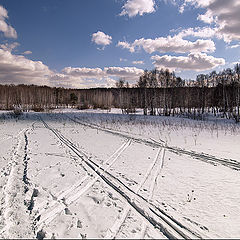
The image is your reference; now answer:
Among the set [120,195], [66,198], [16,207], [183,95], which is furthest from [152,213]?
[183,95]

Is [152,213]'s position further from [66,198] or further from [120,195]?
[66,198]

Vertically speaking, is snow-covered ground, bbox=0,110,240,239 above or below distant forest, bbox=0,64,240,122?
below

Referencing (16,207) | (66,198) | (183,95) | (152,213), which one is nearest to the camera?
(152,213)

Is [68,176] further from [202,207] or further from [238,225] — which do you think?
[238,225]

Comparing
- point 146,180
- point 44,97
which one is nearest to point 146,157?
point 146,180

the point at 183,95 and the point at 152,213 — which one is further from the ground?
the point at 183,95

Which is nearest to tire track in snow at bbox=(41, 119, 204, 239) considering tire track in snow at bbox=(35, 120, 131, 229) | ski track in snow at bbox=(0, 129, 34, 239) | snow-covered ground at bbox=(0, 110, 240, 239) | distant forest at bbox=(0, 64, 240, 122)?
snow-covered ground at bbox=(0, 110, 240, 239)

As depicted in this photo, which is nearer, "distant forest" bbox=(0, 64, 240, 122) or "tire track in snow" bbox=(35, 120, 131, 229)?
"tire track in snow" bbox=(35, 120, 131, 229)

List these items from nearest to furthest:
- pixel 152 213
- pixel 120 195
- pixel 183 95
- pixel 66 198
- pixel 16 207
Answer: pixel 152 213
pixel 16 207
pixel 66 198
pixel 120 195
pixel 183 95

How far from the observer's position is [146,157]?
6168 mm

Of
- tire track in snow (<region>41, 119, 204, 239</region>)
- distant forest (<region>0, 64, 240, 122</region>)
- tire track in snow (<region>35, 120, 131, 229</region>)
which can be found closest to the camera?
tire track in snow (<region>41, 119, 204, 239</region>)

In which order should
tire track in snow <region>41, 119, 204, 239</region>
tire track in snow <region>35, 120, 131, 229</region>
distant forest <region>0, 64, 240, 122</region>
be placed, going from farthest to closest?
1. distant forest <region>0, 64, 240, 122</region>
2. tire track in snow <region>35, 120, 131, 229</region>
3. tire track in snow <region>41, 119, 204, 239</region>

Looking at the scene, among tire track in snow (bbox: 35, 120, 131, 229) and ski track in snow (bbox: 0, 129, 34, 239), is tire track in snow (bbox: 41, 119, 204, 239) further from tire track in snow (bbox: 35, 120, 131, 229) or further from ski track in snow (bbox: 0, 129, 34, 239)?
ski track in snow (bbox: 0, 129, 34, 239)

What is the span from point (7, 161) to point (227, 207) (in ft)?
20.6
